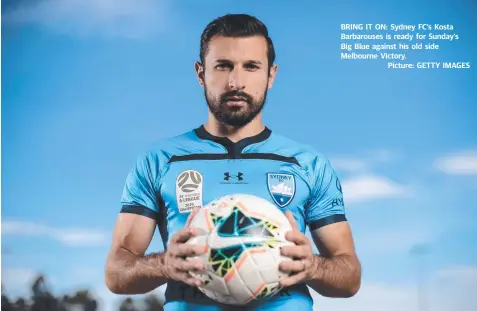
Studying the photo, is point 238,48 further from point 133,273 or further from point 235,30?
point 133,273

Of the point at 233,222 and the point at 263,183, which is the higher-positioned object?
the point at 263,183

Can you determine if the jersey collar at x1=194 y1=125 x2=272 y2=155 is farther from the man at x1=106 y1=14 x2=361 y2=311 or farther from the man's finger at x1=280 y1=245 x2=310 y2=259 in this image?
the man's finger at x1=280 y1=245 x2=310 y2=259

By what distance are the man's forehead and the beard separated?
6.8 inches

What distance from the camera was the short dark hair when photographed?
11.8 ft

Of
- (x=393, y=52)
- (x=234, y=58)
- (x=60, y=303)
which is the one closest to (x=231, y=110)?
(x=234, y=58)

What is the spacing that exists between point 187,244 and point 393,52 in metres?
2.56

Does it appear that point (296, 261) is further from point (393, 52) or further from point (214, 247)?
point (393, 52)

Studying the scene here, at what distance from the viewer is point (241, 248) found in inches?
106

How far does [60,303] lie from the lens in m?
4.67

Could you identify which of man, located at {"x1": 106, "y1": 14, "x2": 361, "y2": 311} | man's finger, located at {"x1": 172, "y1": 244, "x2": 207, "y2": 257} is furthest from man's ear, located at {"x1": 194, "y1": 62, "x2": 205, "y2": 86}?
man's finger, located at {"x1": 172, "y1": 244, "x2": 207, "y2": 257}

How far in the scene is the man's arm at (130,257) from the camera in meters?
3.26

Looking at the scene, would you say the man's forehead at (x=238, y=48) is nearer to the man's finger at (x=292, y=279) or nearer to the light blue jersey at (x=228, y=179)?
the light blue jersey at (x=228, y=179)

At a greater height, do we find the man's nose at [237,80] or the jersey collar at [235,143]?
the man's nose at [237,80]

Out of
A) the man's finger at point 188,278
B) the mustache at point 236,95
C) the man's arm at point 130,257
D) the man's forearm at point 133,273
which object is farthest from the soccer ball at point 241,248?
the mustache at point 236,95
